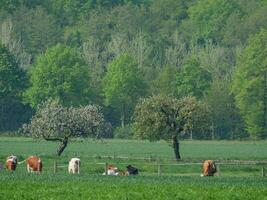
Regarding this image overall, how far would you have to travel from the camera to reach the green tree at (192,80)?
448ft

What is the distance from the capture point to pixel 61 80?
136 metres

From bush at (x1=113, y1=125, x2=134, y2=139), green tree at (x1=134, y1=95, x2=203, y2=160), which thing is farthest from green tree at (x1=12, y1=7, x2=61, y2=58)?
green tree at (x1=134, y1=95, x2=203, y2=160)

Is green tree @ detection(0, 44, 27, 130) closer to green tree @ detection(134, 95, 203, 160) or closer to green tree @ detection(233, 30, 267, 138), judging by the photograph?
green tree @ detection(233, 30, 267, 138)

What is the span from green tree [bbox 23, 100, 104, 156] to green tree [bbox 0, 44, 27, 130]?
135 ft

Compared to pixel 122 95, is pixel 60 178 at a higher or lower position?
lower

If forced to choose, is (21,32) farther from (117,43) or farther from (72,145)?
(72,145)

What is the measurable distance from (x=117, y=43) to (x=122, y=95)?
32.3 metres

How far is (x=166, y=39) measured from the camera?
605 feet

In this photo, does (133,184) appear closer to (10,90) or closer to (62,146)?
(62,146)

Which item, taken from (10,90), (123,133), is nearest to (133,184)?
(123,133)

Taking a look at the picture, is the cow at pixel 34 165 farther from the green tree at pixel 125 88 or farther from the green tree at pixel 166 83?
the green tree at pixel 125 88

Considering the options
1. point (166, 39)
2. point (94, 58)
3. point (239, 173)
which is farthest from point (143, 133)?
point (166, 39)

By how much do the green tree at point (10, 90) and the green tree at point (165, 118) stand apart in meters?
49.0

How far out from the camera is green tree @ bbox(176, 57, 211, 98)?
137 metres
